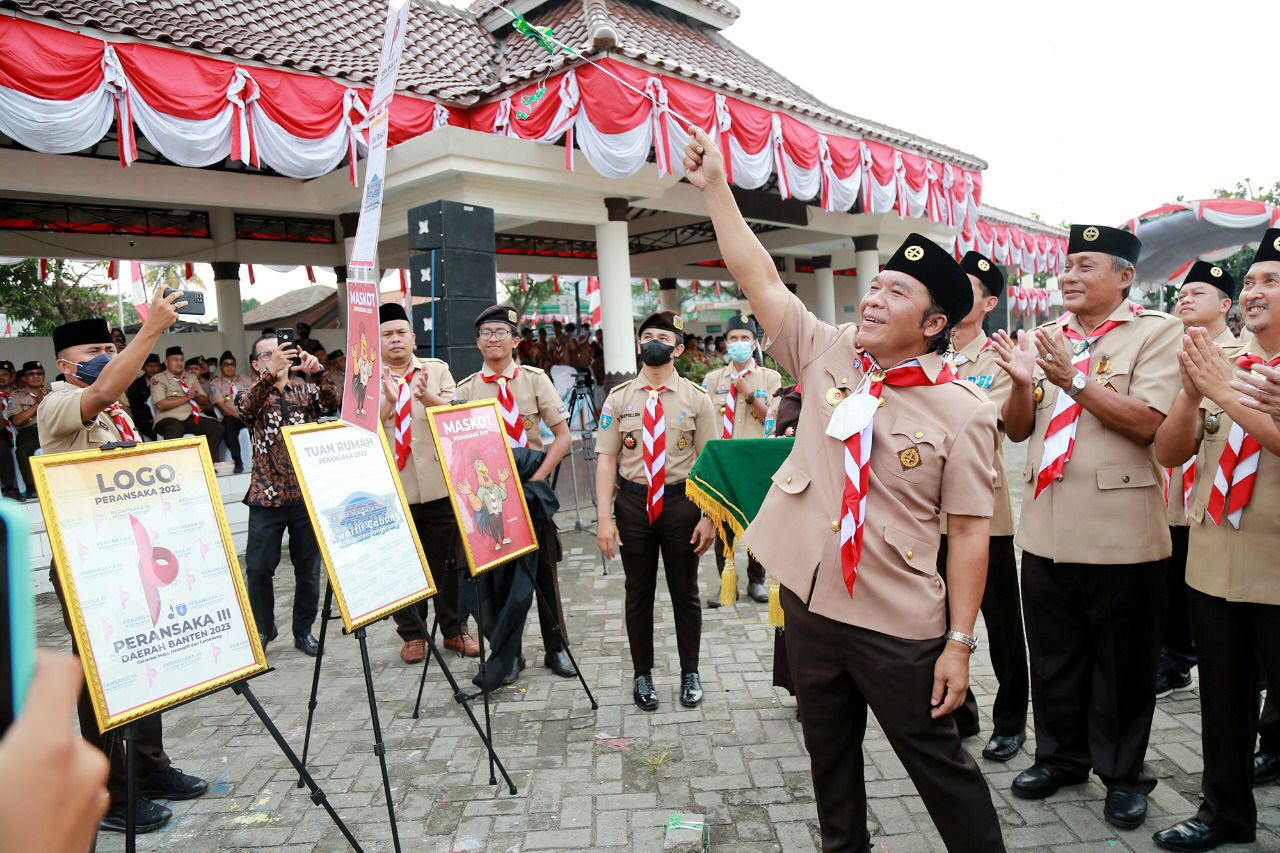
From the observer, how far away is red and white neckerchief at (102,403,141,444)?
3.51 m

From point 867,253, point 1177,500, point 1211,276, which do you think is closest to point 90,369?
point 1177,500

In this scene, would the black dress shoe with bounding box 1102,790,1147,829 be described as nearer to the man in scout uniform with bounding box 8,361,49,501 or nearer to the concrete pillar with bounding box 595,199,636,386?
the concrete pillar with bounding box 595,199,636,386

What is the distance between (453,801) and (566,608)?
265 cm

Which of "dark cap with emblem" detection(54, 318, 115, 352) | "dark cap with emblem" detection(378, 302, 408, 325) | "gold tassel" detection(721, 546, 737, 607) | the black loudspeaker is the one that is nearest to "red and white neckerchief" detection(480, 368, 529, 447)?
"dark cap with emblem" detection(378, 302, 408, 325)

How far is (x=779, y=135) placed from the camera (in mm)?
8922

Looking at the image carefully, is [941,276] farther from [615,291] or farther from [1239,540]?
[615,291]

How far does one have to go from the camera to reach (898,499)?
7.34ft

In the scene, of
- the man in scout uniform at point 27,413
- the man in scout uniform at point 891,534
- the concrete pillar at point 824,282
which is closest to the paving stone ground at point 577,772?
the man in scout uniform at point 891,534

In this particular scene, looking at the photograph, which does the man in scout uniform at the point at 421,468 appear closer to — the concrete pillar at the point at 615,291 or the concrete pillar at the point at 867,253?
the concrete pillar at the point at 615,291

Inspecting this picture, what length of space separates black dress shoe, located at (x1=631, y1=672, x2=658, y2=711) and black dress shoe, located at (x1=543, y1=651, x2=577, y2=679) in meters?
0.57

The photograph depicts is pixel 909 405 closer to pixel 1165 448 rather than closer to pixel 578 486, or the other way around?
pixel 1165 448

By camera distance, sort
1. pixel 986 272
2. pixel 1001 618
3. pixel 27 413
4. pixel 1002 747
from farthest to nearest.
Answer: pixel 27 413 → pixel 986 272 → pixel 1001 618 → pixel 1002 747

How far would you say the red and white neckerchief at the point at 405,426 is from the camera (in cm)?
446

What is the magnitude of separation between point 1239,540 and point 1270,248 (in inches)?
41.1
